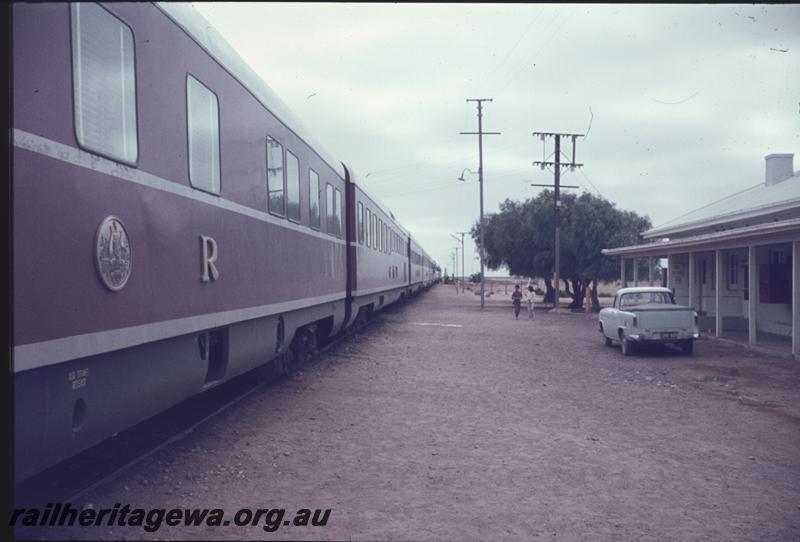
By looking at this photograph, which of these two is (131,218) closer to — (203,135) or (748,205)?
(203,135)

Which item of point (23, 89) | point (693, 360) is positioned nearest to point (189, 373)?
point (23, 89)

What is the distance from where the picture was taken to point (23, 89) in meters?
3.70

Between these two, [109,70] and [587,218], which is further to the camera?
[587,218]

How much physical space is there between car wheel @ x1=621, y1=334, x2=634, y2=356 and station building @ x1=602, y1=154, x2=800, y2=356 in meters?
3.06

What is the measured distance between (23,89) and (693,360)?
15003 millimetres

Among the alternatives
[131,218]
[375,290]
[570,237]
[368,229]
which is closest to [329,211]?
[368,229]

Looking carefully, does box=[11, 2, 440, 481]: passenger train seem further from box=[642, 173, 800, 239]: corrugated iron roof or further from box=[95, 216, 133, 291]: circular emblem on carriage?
box=[642, 173, 800, 239]: corrugated iron roof

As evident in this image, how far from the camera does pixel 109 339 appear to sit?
4504mm

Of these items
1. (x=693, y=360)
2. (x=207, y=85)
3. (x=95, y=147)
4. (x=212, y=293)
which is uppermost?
(x=207, y=85)

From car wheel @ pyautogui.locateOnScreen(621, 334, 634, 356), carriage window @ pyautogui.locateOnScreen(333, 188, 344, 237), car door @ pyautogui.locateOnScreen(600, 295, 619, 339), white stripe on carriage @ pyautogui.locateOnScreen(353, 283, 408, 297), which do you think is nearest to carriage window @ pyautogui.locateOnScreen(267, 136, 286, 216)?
carriage window @ pyautogui.locateOnScreen(333, 188, 344, 237)

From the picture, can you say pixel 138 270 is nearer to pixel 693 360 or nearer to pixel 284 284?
pixel 284 284

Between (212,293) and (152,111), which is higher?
(152,111)

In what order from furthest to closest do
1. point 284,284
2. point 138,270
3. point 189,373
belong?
point 284,284 < point 189,373 < point 138,270

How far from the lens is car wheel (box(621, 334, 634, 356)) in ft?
54.5
